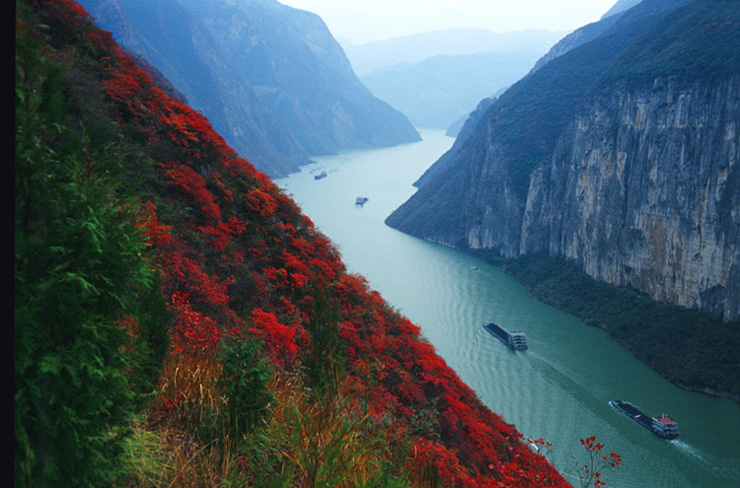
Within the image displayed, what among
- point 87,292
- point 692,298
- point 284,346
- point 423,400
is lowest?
point 692,298

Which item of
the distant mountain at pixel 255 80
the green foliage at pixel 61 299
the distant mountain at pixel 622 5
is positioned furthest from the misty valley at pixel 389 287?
the distant mountain at pixel 622 5

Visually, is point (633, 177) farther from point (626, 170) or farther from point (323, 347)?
point (323, 347)

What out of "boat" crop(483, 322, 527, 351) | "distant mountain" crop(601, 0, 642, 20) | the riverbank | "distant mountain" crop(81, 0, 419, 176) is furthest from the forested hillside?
"distant mountain" crop(601, 0, 642, 20)

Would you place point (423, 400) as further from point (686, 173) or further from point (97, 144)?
point (686, 173)

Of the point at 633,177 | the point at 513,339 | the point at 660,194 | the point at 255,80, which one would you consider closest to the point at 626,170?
the point at 633,177

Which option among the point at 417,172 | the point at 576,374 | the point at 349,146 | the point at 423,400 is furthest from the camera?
the point at 349,146

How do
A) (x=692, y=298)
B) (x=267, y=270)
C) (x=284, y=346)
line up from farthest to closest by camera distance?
(x=692, y=298) → (x=267, y=270) → (x=284, y=346)

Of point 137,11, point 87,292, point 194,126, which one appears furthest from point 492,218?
point 137,11
